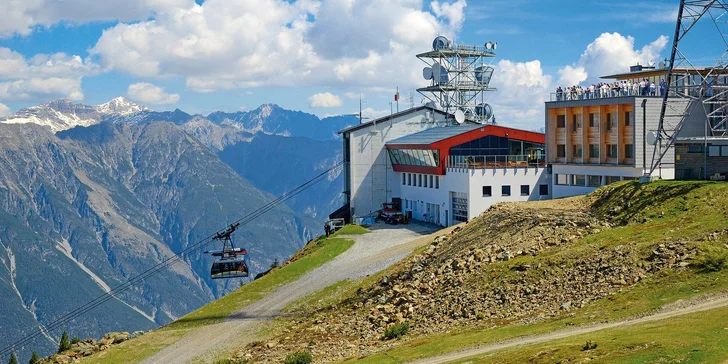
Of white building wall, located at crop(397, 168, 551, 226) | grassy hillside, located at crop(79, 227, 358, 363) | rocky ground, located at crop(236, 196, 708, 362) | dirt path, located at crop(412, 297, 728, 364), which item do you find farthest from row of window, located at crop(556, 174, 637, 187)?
dirt path, located at crop(412, 297, 728, 364)

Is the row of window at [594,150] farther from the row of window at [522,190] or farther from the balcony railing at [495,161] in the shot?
the row of window at [522,190]

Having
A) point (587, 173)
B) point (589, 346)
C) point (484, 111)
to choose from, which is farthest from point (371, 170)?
point (589, 346)

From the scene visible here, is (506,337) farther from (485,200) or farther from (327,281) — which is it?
(485,200)

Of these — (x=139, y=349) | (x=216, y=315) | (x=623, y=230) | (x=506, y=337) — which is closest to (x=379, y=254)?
(x=216, y=315)

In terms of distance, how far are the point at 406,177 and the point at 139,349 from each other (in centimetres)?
5157

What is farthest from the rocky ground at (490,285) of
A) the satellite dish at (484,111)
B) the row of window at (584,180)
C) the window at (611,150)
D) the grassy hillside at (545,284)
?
the satellite dish at (484,111)

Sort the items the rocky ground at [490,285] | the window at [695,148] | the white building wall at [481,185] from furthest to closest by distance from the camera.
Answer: the white building wall at [481,185] → the window at [695,148] → the rocky ground at [490,285]

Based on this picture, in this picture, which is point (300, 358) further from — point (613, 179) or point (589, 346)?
point (613, 179)

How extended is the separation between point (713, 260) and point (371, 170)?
228ft

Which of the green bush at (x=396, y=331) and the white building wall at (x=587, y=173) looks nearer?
the green bush at (x=396, y=331)

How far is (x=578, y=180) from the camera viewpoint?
80.9m

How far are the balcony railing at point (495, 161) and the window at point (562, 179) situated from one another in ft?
8.62

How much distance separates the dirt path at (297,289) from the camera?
2025 inches

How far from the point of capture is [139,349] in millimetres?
54031
